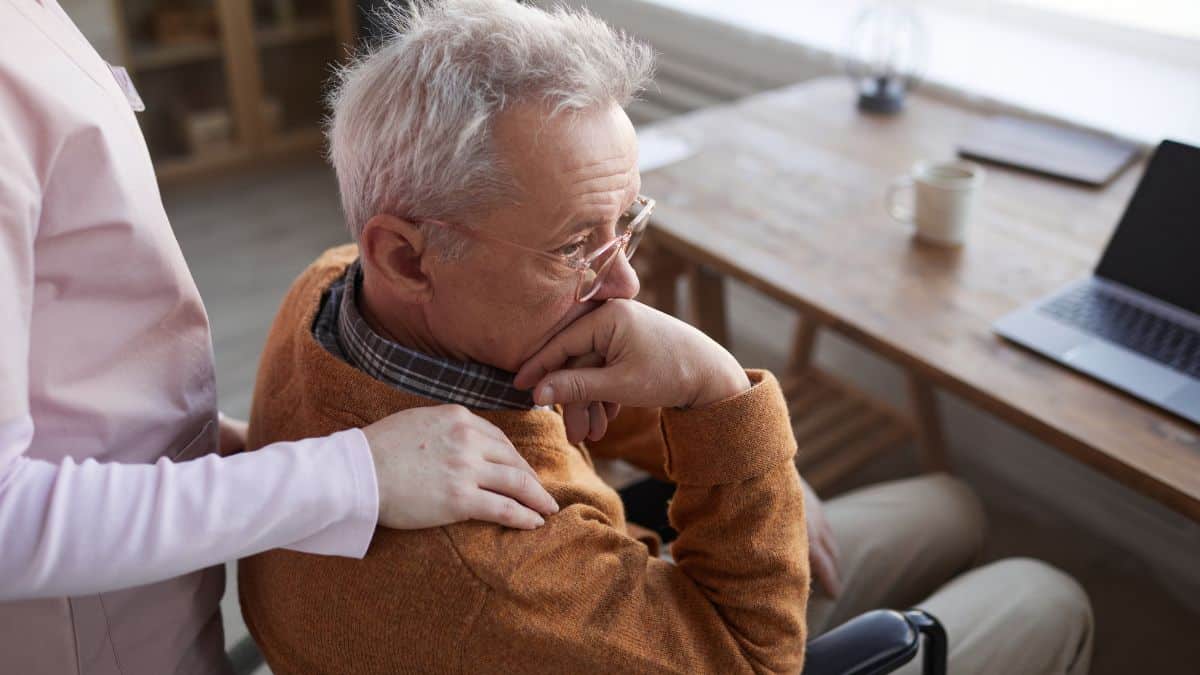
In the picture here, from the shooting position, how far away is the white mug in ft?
5.36

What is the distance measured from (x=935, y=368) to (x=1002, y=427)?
1190mm

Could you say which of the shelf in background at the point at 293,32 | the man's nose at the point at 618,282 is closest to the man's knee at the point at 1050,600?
the man's nose at the point at 618,282

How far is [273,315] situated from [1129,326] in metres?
2.41

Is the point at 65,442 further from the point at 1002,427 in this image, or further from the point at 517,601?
the point at 1002,427

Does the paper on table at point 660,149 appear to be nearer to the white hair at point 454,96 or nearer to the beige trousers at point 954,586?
the beige trousers at point 954,586

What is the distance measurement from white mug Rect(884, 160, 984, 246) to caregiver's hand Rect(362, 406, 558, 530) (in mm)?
1007

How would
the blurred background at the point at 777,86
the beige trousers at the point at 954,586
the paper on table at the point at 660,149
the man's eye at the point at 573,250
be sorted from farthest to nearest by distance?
the blurred background at the point at 777,86
the paper on table at the point at 660,149
the beige trousers at the point at 954,586
the man's eye at the point at 573,250

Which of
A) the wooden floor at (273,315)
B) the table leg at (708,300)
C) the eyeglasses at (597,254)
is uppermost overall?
the eyeglasses at (597,254)

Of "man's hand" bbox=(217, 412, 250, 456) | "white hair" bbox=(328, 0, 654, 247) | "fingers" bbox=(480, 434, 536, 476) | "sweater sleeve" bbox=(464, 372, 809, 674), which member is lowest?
"man's hand" bbox=(217, 412, 250, 456)

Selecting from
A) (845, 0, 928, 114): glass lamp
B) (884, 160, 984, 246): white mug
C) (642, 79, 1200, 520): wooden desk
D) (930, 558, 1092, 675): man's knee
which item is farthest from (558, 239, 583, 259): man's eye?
(845, 0, 928, 114): glass lamp

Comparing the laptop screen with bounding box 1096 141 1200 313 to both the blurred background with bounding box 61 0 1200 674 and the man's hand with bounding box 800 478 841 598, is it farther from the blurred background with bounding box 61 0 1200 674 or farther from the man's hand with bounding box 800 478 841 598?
the man's hand with bounding box 800 478 841 598

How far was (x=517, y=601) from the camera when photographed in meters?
0.89

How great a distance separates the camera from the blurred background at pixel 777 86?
2174 mm

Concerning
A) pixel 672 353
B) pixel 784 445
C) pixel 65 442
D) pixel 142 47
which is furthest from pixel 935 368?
pixel 142 47
